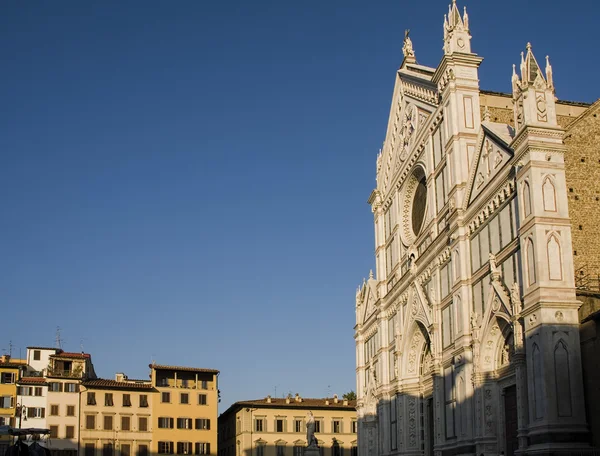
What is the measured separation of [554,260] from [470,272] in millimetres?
7026

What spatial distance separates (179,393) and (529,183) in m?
51.2

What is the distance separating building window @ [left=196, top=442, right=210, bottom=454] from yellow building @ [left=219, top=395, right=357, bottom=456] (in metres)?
5.02

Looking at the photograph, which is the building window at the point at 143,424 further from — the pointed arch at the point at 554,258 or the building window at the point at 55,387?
the pointed arch at the point at 554,258

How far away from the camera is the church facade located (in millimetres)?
25000

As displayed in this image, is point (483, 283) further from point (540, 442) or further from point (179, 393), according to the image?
point (179, 393)

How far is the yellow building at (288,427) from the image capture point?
75.5 metres

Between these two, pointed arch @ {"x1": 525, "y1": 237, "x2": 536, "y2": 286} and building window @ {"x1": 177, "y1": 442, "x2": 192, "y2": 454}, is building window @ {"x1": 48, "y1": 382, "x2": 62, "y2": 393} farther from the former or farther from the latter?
pointed arch @ {"x1": 525, "y1": 237, "x2": 536, "y2": 286}

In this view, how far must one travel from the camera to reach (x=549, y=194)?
85.1 ft

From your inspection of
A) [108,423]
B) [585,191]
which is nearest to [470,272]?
[585,191]

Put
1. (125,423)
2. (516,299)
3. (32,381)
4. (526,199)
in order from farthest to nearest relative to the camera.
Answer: (125,423)
(32,381)
(516,299)
(526,199)

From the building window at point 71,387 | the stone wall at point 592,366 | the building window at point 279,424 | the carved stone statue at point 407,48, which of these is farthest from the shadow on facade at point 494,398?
the building window at point 71,387

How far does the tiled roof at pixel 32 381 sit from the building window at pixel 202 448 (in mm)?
13957

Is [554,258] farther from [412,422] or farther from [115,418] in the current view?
[115,418]

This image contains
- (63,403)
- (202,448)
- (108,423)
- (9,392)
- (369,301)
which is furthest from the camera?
(202,448)
